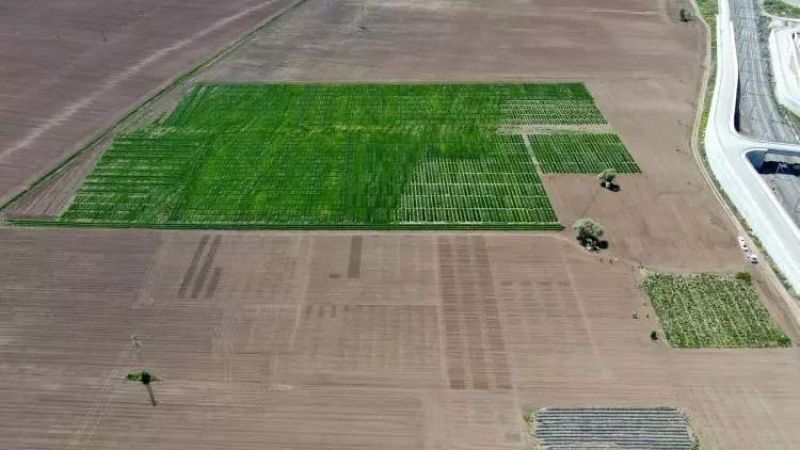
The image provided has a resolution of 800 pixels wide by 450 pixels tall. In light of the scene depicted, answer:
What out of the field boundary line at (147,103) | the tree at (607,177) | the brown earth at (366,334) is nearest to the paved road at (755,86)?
the brown earth at (366,334)

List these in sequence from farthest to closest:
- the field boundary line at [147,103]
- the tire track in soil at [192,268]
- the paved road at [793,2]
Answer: the paved road at [793,2] → the field boundary line at [147,103] → the tire track in soil at [192,268]

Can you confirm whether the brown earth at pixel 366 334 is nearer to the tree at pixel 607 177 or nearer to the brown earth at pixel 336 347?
the brown earth at pixel 336 347

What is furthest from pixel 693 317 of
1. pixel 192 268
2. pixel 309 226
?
pixel 192 268

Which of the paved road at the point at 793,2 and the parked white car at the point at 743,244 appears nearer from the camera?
the parked white car at the point at 743,244

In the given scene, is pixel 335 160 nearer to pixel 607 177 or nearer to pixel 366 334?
pixel 366 334

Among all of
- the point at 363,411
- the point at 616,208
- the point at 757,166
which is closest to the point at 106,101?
the point at 363,411

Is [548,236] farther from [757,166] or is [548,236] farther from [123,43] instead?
[123,43]

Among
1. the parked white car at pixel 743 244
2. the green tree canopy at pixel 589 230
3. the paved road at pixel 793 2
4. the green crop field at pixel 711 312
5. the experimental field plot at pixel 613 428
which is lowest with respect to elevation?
the experimental field plot at pixel 613 428
